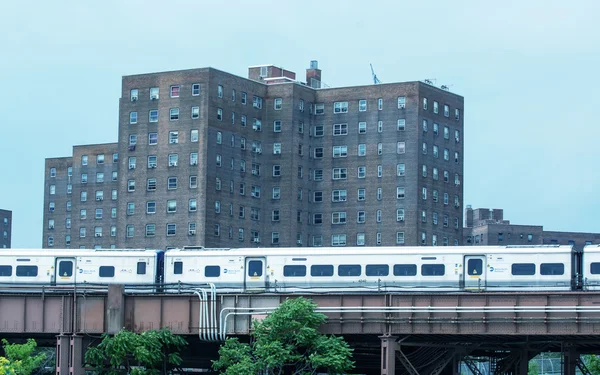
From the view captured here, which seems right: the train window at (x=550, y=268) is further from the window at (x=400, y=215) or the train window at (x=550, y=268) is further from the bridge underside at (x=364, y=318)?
the window at (x=400, y=215)

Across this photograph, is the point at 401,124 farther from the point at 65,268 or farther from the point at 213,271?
the point at 65,268

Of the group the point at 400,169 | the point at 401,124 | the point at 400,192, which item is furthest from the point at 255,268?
the point at 401,124

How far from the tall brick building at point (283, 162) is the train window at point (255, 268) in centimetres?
6166

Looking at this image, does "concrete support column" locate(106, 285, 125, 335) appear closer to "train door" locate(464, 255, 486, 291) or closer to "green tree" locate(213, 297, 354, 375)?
"green tree" locate(213, 297, 354, 375)

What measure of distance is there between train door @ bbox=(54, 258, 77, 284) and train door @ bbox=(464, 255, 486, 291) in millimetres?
23874

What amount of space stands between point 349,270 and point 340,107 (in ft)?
254

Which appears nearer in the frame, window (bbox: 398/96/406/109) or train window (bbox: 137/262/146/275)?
train window (bbox: 137/262/146/275)

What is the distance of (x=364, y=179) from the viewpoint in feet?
472

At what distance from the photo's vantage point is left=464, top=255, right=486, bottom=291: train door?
2643 inches

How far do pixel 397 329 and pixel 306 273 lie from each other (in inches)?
435

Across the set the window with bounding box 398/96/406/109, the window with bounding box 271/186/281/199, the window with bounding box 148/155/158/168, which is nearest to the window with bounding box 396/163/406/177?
the window with bounding box 398/96/406/109

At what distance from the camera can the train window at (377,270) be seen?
69.2 m

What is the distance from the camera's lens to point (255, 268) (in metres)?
70.3

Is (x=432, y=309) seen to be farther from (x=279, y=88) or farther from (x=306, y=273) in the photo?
(x=279, y=88)
